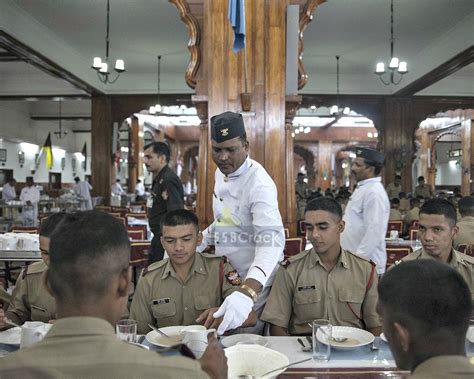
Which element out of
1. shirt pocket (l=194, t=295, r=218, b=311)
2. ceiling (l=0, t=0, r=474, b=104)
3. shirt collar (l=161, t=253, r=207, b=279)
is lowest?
shirt pocket (l=194, t=295, r=218, b=311)

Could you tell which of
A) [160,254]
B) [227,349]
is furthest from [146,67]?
[227,349]

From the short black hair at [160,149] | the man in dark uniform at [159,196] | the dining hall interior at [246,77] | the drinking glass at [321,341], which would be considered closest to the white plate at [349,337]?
the drinking glass at [321,341]

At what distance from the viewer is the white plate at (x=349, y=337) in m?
1.87

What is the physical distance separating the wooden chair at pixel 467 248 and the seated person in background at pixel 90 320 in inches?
139

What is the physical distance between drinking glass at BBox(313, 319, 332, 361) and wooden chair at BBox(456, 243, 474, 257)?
9.31 ft

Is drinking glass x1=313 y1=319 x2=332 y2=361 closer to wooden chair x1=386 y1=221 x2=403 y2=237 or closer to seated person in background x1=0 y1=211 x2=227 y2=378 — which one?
seated person in background x1=0 y1=211 x2=227 y2=378

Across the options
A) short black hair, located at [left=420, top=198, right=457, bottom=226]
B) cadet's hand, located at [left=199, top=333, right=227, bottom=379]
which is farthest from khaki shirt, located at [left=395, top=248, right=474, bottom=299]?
cadet's hand, located at [left=199, top=333, right=227, bottom=379]

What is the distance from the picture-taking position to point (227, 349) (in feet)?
5.78

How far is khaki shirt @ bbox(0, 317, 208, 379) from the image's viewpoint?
1.05 m

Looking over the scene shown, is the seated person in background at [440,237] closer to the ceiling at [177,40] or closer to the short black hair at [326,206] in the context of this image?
the short black hair at [326,206]

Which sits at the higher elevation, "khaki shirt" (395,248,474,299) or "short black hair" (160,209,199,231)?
"short black hair" (160,209,199,231)

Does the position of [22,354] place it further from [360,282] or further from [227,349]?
[360,282]

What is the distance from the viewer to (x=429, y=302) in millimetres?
1191

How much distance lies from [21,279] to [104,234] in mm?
1702
